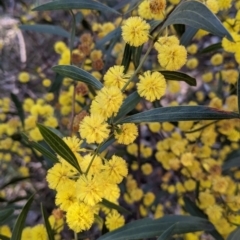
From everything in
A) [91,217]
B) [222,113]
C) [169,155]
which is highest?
[169,155]

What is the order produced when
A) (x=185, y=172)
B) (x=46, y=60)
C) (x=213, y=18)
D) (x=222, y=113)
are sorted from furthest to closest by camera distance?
(x=46, y=60), (x=185, y=172), (x=222, y=113), (x=213, y=18)

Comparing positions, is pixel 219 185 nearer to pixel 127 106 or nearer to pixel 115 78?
pixel 127 106

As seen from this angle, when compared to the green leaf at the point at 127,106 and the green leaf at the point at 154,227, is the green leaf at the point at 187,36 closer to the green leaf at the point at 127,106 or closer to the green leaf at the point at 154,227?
the green leaf at the point at 127,106

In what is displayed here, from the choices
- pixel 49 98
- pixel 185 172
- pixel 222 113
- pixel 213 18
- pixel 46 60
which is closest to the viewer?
pixel 213 18

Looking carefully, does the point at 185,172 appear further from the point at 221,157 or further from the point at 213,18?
the point at 213,18

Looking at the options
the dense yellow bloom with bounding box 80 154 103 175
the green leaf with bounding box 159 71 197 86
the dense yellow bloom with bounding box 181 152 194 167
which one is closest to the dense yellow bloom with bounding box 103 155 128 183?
the dense yellow bloom with bounding box 80 154 103 175

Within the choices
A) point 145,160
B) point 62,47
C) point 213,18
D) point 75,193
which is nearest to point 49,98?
point 62,47

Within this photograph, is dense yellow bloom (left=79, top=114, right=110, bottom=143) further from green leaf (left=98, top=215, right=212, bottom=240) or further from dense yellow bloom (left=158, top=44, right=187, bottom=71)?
green leaf (left=98, top=215, right=212, bottom=240)
